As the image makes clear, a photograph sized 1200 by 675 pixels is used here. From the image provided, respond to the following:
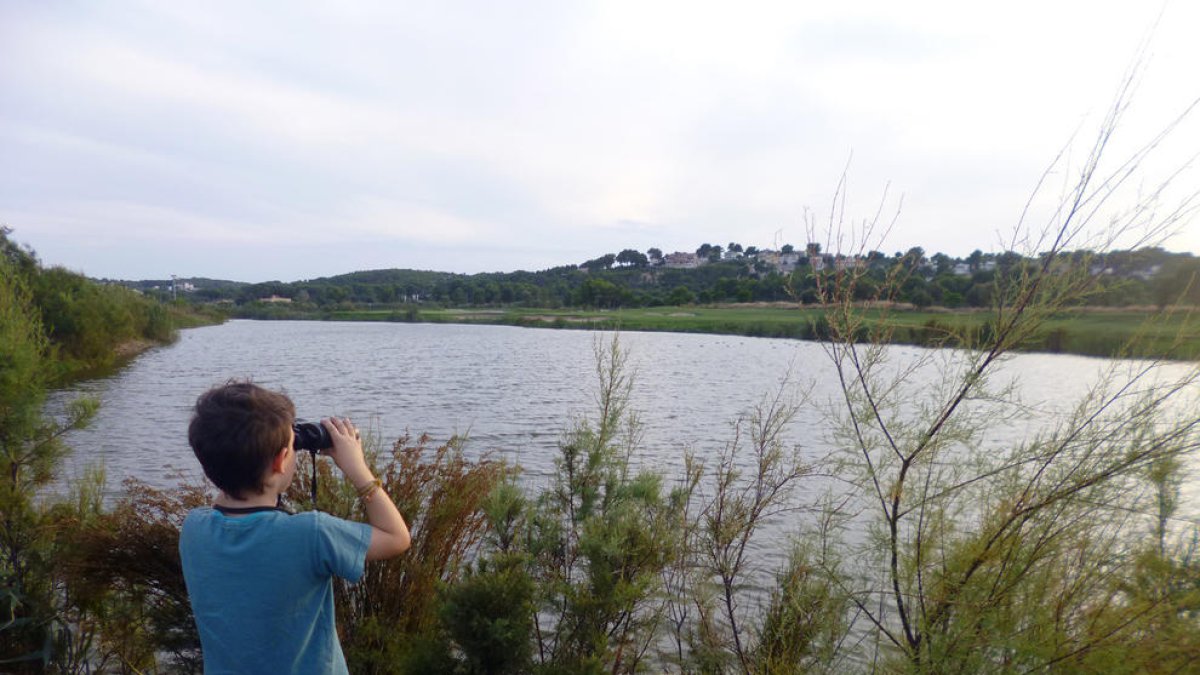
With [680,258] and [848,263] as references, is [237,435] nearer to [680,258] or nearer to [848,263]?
[848,263]

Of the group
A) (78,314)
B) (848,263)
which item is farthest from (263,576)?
(78,314)

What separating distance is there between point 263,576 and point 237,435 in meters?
0.37

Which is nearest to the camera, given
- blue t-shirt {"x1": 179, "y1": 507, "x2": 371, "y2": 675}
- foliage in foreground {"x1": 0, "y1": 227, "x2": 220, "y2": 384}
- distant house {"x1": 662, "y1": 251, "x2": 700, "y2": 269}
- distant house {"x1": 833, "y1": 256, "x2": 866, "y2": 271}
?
blue t-shirt {"x1": 179, "y1": 507, "x2": 371, "y2": 675}

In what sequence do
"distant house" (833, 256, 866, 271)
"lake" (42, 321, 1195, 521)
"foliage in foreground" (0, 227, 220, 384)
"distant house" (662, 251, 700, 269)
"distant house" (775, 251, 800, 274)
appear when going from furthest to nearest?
1. "distant house" (662, 251, 700, 269)
2. "foliage in foreground" (0, 227, 220, 384)
3. "lake" (42, 321, 1195, 521)
4. "distant house" (775, 251, 800, 274)
5. "distant house" (833, 256, 866, 271)

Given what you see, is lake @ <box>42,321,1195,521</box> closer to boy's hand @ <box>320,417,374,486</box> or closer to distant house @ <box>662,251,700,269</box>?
boy's hand @ <box>320,417,374,486</box>

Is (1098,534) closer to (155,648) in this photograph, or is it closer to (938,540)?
(938,540)

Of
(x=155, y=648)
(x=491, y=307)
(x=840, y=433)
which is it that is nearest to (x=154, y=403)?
(x=155, y=648)

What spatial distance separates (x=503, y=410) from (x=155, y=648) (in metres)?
18.0

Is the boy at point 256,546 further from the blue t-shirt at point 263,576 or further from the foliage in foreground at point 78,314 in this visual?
the foliage in foreground at point 78,314

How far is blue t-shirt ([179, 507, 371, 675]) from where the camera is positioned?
1.77 meters

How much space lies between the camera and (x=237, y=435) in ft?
5.84

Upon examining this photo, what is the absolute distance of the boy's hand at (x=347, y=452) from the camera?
6.47 ft

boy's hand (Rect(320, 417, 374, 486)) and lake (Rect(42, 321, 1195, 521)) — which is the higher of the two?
boy's hand (Rect(320, 417, 374, 486))

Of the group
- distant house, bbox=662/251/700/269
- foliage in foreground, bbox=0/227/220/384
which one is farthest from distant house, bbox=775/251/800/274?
distant house, bbox=662/251/700/269
